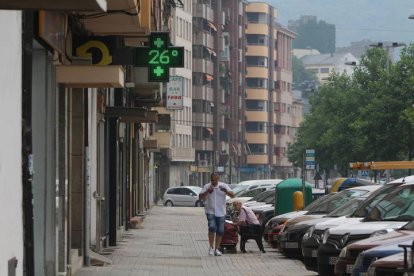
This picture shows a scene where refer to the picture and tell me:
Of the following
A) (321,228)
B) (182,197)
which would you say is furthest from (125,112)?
(182,197)

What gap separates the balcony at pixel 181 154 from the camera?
11956cm

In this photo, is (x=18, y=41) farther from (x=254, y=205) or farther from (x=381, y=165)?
(x=254, y=205)

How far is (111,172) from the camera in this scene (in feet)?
98.6

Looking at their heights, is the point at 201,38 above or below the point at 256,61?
below

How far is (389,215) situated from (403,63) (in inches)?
2023

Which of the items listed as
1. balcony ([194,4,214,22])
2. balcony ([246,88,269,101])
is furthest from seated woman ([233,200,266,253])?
balcony ([246,88,269,101])

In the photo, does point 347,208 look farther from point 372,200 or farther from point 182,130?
point 182,130

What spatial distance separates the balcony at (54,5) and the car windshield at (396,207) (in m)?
9.27

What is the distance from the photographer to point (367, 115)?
232 feet

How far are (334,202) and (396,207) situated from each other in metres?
8.52

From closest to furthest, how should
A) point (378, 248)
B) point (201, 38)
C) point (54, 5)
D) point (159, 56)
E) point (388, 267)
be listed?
point (54, 5) → point (388, 267) → point (378, 248) → point (159, 56) → point (201, 38)

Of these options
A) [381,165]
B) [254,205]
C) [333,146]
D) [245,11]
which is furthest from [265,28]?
[381,165]

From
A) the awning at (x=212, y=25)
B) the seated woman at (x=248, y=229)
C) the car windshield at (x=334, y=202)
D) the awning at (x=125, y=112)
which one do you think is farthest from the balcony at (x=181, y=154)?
the car windshield at (x=334, y=202)

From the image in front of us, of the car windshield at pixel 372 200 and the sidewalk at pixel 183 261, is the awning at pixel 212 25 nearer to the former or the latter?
the sidewalk at pixel 183 261
